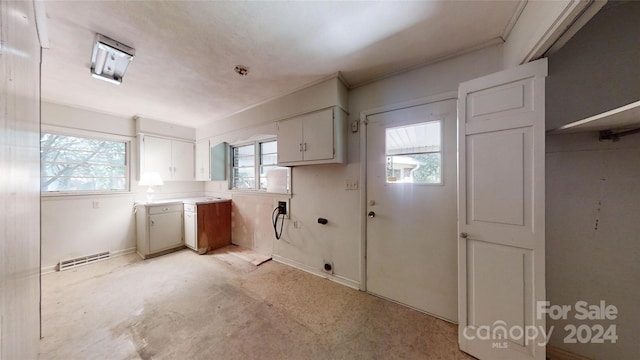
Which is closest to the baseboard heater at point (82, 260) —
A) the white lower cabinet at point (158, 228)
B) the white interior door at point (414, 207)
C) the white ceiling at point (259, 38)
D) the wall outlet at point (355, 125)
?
the white lower cabinet at point (158, 228)

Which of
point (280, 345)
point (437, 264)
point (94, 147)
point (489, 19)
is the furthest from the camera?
point (94, 147)

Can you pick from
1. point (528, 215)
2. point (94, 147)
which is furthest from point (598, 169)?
point (94, 147)

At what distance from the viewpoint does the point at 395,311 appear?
1905mm

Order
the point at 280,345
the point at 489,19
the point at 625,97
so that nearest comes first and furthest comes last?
the point at 625,97, the point at 489,19, the point at 280,345

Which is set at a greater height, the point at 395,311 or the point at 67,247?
the point at 67,247

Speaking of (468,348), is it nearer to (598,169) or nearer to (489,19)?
(598,169)

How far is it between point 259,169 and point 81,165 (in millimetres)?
2680

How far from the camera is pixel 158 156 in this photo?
3.61m

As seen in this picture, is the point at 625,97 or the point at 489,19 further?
the point at 489,19

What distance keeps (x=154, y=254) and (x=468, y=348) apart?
4.19m

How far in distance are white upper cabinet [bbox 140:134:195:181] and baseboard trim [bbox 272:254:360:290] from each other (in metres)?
2.62

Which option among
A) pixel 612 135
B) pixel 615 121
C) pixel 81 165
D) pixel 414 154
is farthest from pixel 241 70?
pixel 81 165

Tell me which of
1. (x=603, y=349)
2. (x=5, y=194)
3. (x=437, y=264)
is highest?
(x=5, y=194)

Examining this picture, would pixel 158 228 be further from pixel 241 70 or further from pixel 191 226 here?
pixel 241 70
